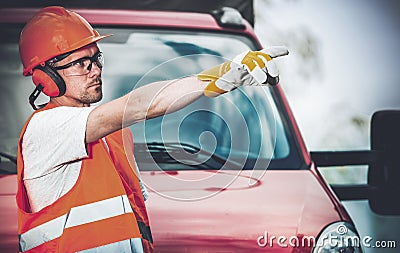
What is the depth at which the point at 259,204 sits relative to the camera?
318 centimetres

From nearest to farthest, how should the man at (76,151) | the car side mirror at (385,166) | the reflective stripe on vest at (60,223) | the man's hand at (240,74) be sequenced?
the man's hand at (240,74), the man at (76,151), the reflective stripe on vest at (60,223), the car side mirror at (385,166)

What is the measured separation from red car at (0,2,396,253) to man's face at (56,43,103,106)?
51mm

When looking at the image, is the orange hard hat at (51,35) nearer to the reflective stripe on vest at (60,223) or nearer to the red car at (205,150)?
the red car at (205,150)

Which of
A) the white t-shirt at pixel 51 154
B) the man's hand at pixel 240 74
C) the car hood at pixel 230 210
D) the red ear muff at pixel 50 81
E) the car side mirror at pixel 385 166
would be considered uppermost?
the man's hand at pixel 240 74

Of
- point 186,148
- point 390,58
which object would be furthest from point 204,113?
point 390,58

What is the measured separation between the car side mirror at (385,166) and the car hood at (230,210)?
0.43 meters

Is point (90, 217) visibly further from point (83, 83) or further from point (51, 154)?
point (83, 83)

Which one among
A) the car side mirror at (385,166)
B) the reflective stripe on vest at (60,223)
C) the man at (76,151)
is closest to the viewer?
the man at (76,151)

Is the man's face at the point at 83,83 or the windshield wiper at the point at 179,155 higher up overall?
the man's face at the point at 83,83

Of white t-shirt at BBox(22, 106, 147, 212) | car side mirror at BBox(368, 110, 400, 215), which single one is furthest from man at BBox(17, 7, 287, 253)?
car side mirror at BBox(368, 110, 400, 215)

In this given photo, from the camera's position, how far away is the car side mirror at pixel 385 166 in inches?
144

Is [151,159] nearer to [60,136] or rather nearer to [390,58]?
[60,136]

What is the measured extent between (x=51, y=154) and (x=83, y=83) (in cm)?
33

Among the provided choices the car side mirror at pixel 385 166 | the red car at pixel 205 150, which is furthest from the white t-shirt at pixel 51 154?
the car side mirror at pixel 385 166
